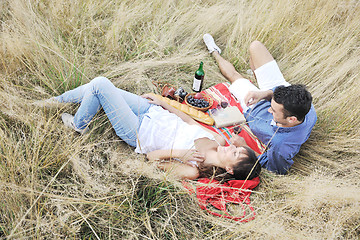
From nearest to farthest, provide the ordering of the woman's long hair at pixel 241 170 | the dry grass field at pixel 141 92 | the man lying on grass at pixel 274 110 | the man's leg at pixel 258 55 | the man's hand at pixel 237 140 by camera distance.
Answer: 1. the dry grass field at pixel 141 92
2. the woman's long hair at pixel 241 170
3. the man lying on grass at pixel 274 110
4. the man's hand at pixel 237 140
5. the man's leg at pixel 258 55

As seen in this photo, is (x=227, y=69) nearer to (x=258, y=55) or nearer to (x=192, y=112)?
(x=258, y=55)

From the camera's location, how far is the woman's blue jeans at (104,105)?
8.46 feet

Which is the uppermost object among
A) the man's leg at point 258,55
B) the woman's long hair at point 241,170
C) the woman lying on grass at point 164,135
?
the man's leg at point 258,55

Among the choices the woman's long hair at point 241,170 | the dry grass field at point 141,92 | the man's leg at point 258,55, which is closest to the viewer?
the dry grass field at point 141,92

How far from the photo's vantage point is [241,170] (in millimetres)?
2547

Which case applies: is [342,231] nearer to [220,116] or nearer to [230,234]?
[230,234]

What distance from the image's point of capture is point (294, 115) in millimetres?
2666

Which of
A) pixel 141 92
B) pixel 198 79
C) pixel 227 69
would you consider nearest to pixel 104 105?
pixel 141 92

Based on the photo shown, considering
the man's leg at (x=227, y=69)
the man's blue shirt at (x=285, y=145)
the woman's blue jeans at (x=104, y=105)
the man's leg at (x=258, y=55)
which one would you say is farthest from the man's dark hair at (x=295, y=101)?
the woman's blue jeans at (x=104, y=105)

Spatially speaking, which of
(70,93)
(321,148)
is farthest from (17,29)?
(321,148)

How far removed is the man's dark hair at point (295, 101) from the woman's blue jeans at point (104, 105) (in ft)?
5.11

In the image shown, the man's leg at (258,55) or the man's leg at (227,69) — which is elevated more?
the man's leg at (258,55)

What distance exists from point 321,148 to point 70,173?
279cm

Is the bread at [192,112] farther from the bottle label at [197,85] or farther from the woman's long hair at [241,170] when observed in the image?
the woman's long hair at [241,170]
